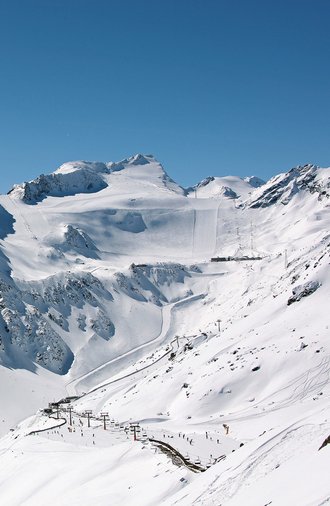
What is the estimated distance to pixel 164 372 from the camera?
9025 centimetres

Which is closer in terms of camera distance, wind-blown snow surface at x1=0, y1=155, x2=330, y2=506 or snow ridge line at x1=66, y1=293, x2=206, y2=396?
wind-blown snow surface at x1=0, y1=155, x2=330, y2=506

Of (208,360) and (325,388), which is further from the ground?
(208,360)

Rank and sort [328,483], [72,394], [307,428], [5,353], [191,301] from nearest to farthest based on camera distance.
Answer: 1. [328,483]
2. [307,428]
3. [72,394]
4. [5,353]
5. [191,301]

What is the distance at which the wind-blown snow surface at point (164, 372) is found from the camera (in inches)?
940

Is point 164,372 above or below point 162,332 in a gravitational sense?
below

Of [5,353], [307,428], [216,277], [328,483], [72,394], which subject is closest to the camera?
[328,483]

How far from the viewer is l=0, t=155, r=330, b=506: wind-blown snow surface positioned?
2388cm

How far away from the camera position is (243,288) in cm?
15912

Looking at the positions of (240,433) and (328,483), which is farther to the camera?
(240,433)

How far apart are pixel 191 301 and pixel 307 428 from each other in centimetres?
14767

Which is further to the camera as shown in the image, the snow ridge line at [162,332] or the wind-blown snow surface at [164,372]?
the snow ridge line at [162,332]

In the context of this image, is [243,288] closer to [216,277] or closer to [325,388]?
[216,277]

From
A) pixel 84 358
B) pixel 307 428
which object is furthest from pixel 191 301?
pixel 307 428

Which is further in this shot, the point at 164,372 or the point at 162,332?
the point at 162,332
